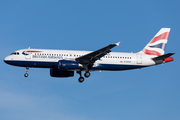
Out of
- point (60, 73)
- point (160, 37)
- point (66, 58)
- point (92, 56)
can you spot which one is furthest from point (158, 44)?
point (60, 73)

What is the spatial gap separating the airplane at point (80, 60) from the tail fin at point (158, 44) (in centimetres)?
84

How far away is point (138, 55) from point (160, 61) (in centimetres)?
332

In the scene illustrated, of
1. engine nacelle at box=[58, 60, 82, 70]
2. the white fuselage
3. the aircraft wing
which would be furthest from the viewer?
the white fuselage

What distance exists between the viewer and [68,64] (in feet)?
151

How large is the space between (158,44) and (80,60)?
13.9 m

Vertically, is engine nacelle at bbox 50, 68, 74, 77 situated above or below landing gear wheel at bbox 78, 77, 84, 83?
above

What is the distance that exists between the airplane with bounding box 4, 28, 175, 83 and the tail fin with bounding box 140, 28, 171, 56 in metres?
0.84

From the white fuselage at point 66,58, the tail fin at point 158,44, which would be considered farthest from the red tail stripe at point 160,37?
the white fuselage at point 66,58

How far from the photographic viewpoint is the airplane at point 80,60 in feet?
152

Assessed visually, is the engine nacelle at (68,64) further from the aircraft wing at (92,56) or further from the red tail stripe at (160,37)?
the red tail stripe at (160,37)

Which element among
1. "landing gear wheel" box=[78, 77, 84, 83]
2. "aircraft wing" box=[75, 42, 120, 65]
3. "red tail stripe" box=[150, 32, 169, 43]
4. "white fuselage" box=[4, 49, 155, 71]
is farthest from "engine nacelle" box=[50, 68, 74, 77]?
"red tail stripe" box=[150, 32, 169, 43]

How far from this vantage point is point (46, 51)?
4769 centimetres

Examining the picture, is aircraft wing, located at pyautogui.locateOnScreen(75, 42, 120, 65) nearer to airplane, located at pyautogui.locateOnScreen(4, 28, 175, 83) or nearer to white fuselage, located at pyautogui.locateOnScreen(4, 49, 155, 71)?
airplane, located at pyautogui.locateOnScreen(4, 28, 175, 83)

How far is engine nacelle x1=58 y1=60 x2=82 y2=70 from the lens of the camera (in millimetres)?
45656
